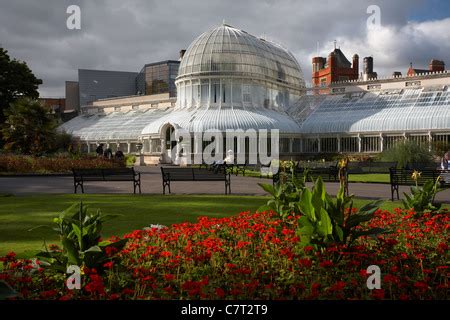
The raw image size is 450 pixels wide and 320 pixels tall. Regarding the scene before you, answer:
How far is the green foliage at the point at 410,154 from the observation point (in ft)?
105

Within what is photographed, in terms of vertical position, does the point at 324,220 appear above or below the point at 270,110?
below

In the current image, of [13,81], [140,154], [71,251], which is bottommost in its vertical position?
[71,251]

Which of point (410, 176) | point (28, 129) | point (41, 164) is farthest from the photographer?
point (28, 129)

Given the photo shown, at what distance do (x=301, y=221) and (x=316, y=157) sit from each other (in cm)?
4201

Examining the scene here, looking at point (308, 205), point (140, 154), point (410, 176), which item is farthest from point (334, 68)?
point (308, 205)

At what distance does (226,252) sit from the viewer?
22.4 feet

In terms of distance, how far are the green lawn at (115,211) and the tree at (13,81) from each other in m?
34.4

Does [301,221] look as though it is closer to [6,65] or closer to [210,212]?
[210,212]

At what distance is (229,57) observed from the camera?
50.1m

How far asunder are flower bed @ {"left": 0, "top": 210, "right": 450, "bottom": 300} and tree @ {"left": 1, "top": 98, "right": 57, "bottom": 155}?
30920mm

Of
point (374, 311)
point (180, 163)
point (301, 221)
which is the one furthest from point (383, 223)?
point (180, 163)

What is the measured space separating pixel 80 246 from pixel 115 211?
6.62m

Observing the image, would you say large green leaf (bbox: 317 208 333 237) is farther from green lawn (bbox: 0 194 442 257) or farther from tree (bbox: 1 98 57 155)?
tree (bbox: 1 98 57 155)

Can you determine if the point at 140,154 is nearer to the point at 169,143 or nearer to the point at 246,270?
the point at 169,143
